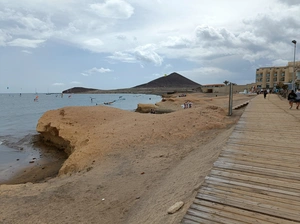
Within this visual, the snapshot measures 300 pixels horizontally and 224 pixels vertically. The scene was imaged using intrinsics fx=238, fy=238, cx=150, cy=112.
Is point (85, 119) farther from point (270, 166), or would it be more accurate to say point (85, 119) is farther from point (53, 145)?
point (270, 166)

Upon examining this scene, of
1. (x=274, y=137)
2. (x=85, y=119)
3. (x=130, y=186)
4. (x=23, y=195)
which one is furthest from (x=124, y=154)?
(x=85, y=119)

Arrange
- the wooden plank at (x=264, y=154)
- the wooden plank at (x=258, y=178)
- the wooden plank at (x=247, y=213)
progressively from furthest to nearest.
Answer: the wooden plank at (x=264, y=154)
the wooden plank at (x=258, y=178)
the wooden plank at (x=247, y=213)

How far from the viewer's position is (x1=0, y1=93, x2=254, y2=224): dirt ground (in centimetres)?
489

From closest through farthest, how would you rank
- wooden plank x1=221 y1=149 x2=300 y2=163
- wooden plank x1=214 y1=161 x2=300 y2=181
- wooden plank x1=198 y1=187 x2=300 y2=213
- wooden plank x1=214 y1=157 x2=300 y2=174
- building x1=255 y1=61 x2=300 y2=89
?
wooden plank x1=198 y1=187 x2=300 y2=213
wooden plank x1=214 y1=161 x2=300 y2=181
wooden plank x1=214 y1=157 x2=300 y2=174
wooden plank x1=221 y1=149 x2=300 y2=163
building x1=255 y1=61 x2=300 y2=89

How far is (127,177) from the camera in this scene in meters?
7.02

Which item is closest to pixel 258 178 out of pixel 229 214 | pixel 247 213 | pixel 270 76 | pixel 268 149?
pixel 247 213

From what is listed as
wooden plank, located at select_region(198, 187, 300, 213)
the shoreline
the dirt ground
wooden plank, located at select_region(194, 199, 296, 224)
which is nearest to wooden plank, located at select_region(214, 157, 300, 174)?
the dirt ground

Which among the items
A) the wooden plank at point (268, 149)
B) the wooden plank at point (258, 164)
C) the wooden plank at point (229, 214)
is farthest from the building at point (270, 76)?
the wooden plank at point (229, 214)

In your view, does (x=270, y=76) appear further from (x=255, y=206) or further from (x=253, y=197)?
(x=255, y=206)

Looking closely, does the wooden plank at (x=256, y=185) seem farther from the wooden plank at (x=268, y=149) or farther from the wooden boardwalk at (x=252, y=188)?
the wooden plank at (x=268, y=149)

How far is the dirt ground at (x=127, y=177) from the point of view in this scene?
4891 mm

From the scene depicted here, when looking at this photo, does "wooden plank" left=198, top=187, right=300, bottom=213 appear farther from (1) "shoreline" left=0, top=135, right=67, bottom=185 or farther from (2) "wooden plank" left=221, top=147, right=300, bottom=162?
(1) "shoreline" left=0, top=135, right=67, bottom=185

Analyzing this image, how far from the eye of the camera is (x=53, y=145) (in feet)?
→ 52.9

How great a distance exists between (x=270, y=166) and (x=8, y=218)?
5.38 metres
